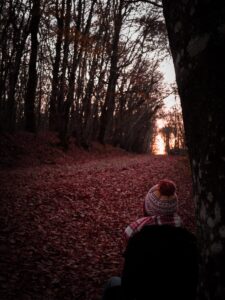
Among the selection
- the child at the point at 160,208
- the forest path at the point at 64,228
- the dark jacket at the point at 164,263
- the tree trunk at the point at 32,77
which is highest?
the tree trunk at the point at 32,77

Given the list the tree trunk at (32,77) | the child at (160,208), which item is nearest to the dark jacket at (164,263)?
the child at (160,208)

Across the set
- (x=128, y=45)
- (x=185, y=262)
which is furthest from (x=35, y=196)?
(x=128, y=45)

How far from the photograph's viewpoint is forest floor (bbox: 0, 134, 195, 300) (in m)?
4.64

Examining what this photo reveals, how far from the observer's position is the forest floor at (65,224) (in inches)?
183

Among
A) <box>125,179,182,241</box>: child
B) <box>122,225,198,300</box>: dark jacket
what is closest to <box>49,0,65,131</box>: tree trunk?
<box>125,179,182,241</box>: child

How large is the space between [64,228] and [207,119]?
531cm

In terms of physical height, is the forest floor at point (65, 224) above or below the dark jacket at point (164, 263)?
below

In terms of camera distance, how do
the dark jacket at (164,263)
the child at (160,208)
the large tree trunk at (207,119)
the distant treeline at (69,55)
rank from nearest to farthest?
the large tree trunk at (207,119) → the dark jacket at (164,263) → the child at (160,208) → the distant treeline at (69,55)

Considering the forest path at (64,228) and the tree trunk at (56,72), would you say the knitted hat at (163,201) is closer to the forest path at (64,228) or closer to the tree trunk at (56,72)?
the forest path at (64,228)

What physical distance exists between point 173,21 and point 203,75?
0.56 m

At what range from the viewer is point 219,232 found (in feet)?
6.20

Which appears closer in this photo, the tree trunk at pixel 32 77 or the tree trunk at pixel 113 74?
the tree trunk at pixel 32 77

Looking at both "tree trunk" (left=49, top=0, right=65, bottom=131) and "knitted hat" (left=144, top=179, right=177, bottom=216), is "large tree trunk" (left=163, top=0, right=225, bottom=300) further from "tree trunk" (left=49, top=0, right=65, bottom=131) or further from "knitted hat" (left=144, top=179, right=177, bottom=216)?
"tree trunk" (left=49, top=0, right=65, bottom=131)

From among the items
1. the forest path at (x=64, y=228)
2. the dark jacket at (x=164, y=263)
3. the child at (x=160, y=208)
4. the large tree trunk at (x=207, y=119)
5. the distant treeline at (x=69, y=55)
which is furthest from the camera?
the distant treeline at (x=69, y=55)
